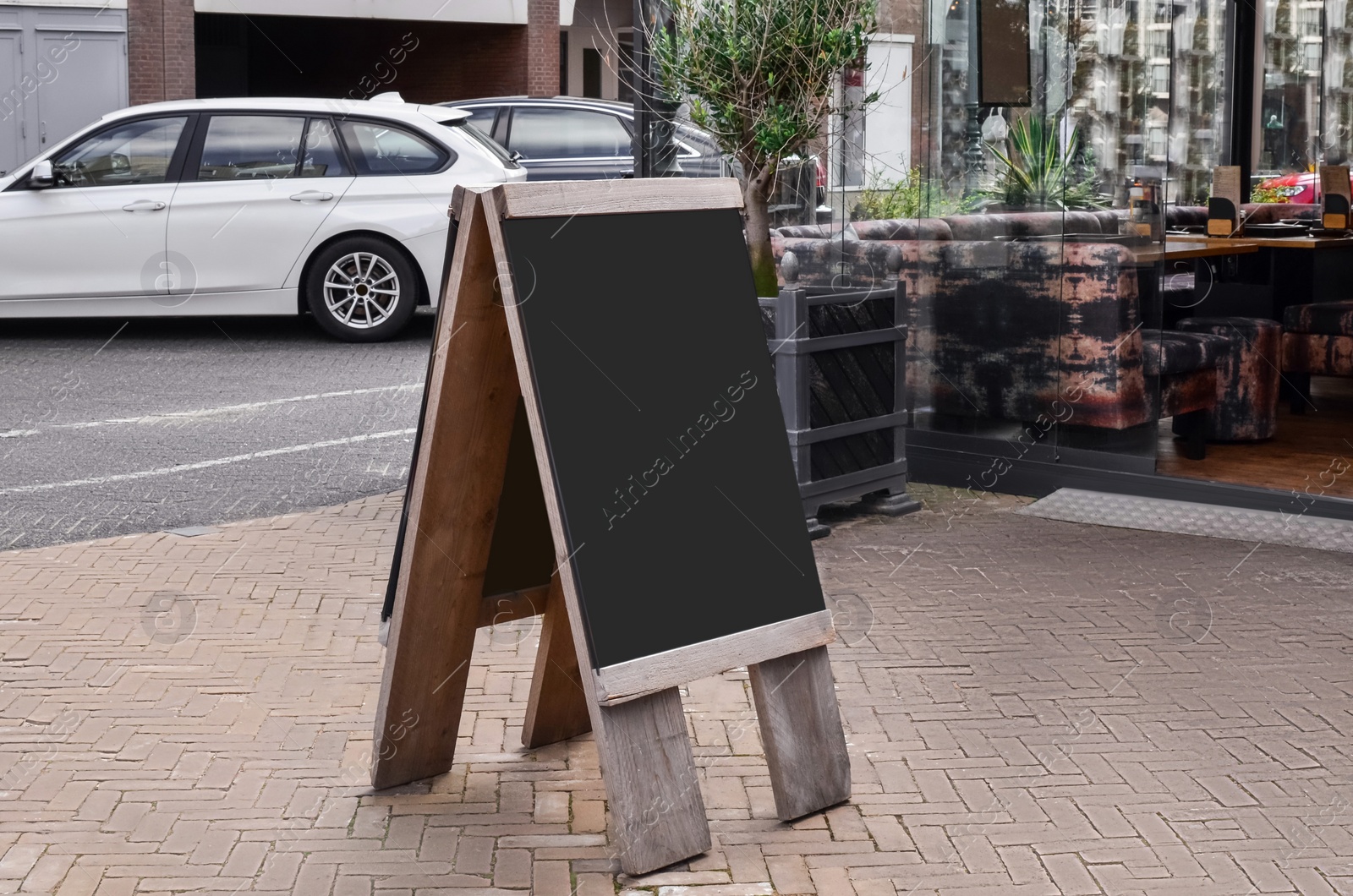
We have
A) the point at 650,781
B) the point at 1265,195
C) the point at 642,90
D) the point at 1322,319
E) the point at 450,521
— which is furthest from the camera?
the point at 1265,195

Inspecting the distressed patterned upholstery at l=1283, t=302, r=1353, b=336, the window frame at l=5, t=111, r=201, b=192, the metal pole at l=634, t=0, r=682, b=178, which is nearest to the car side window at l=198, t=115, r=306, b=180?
the window frame at l=5, t=111, r=201, b=192

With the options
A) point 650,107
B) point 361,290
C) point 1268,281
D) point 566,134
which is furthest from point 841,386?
point 566,134

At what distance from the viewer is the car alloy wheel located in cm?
1150

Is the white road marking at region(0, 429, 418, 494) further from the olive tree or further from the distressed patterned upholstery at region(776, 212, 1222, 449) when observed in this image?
the olive tree

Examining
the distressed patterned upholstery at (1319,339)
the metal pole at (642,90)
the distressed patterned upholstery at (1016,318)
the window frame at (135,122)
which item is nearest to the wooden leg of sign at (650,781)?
the distressed patterned upholstery at (1016,318)

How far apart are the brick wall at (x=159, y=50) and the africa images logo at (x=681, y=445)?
1990 cm

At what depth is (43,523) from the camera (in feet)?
21.4

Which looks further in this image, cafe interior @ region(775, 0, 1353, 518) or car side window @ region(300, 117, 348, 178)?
car side window @ region(300, 117, 348, 178)

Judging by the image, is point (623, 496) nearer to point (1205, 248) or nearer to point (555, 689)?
point (555, 689)

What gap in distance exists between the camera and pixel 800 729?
363cm

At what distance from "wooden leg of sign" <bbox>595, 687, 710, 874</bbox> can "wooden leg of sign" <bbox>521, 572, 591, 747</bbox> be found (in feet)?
2.16

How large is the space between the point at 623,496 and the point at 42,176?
30.3 ft

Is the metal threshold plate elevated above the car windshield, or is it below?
below

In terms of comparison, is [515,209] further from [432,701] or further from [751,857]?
[751,857]
